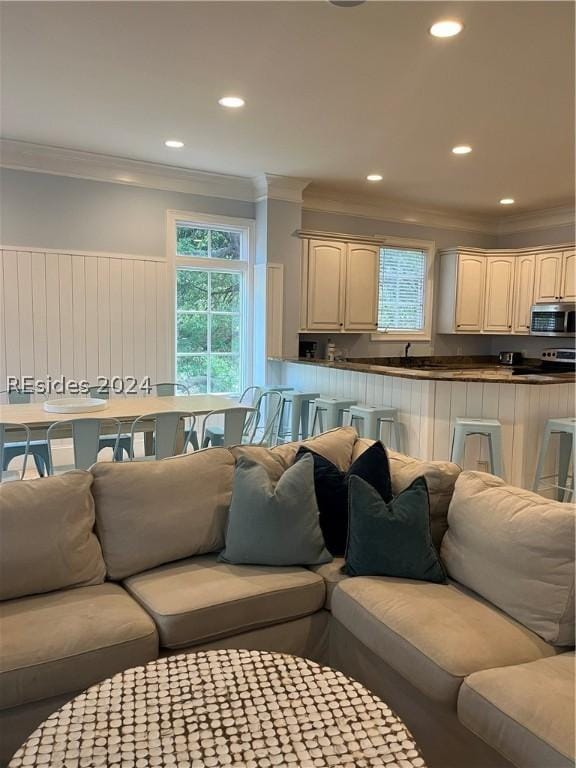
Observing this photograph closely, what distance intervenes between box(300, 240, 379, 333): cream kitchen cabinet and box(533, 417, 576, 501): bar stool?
9.45 feet

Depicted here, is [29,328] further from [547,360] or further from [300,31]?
[547,360]

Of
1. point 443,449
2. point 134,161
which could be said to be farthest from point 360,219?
point 443,449

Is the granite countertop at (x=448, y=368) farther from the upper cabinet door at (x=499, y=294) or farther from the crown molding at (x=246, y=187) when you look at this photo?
the crown molding at (x=246, y=187)

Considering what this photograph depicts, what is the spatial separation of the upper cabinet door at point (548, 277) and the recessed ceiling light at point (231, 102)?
4595 millimetres

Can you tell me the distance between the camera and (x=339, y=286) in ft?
21.5

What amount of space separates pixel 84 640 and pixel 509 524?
4.74 ft

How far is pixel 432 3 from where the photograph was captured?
2.65 metres

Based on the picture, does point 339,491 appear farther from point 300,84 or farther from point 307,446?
point 300,84

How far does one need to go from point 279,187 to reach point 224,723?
539 cm

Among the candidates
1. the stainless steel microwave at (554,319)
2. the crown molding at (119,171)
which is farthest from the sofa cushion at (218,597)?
the stainless steel microwave at (554,319)

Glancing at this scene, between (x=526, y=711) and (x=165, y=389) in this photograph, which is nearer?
(x=526, y=711)

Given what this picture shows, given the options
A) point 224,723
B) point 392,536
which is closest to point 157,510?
point 392,536

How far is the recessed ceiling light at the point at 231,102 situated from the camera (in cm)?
381

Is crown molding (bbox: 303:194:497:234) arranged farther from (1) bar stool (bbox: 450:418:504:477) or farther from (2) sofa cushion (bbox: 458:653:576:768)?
(2) sofa cushion (bbox: 458:653:576:768)
